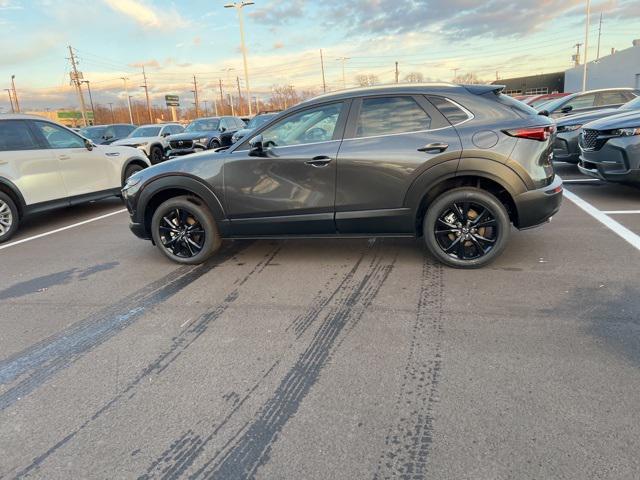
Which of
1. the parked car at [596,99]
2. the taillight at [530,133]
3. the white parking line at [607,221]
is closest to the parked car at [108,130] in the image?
the parked car at [596,99]

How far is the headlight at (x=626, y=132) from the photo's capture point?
21.9 feet

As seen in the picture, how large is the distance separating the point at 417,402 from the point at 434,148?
99.7 inches

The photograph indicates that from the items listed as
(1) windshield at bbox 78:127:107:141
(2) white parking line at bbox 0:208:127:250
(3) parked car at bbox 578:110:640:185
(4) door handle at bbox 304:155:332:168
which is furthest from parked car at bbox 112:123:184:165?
(3) parked car at bbox 578:110:640:185

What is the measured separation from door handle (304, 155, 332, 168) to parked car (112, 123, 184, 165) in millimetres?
9700

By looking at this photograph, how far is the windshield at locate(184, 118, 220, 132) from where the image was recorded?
58.4ft

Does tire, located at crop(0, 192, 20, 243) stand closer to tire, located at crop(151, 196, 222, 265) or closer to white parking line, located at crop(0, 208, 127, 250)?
white parking line, located at crop(0, 208, 127, 250)

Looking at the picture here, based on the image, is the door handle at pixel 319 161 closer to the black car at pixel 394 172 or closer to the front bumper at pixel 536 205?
the black car at pixel 394 172

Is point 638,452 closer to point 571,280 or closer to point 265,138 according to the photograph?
point 571,280

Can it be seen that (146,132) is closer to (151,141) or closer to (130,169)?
(151,141)

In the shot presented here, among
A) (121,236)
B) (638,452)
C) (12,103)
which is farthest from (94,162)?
(12,103)

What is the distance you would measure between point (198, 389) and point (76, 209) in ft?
26.8

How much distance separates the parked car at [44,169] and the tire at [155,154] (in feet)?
18.9

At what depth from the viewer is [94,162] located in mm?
8539

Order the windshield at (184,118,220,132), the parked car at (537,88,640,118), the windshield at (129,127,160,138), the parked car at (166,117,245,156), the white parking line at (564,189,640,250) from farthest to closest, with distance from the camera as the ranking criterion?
the windshield at (184,118,220,132) → the windshield at (129,127,160,138) → the parked car at (166,117,245,156) → the parked car at (537,88,640,118) → the white parking line at (564,189,640,250)
